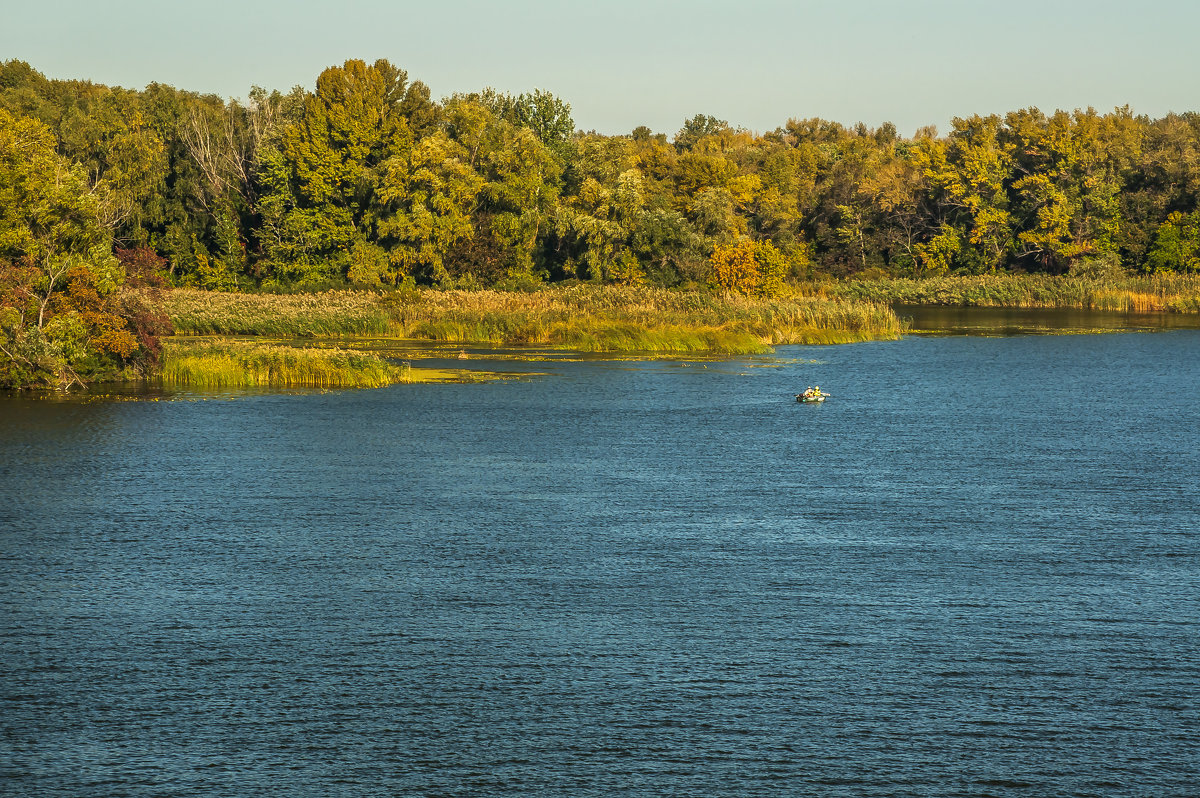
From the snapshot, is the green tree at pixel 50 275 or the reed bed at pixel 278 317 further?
the reed bed at pixel 278 317

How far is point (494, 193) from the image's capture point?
299ft

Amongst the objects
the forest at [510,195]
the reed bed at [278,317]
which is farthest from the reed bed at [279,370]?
the forest at [510,195]

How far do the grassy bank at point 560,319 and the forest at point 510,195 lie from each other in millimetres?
13603

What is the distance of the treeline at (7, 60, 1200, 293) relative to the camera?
8862cm

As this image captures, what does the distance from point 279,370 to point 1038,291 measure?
2915 inches

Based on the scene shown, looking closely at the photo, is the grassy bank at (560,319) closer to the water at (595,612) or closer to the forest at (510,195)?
the forest at (510,195)

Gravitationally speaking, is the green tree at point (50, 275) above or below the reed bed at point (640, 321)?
above

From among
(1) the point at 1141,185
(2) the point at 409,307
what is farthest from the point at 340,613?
(1) the point at 1141,185

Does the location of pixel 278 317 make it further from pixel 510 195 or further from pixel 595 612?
pixel 595 612

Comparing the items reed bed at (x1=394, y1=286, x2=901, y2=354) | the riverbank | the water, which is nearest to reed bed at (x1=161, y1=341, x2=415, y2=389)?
the riverbank

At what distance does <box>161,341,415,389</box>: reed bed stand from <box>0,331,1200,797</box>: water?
1035 cm

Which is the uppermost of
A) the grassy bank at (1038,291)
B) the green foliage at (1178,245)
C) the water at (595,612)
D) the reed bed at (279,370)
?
the green foliage at (1178,245)

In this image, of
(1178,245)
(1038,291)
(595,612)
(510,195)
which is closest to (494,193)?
(510,195)

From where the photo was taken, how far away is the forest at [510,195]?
88.5 meters
